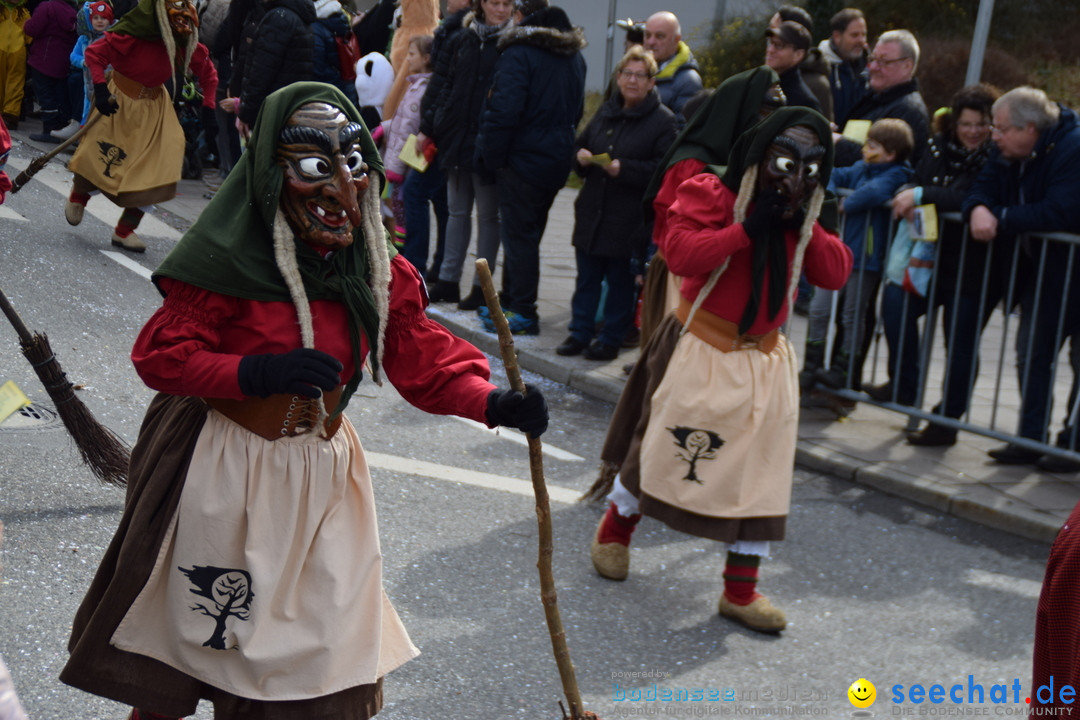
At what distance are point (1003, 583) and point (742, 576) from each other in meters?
1.40

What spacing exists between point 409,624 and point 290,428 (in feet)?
4.95

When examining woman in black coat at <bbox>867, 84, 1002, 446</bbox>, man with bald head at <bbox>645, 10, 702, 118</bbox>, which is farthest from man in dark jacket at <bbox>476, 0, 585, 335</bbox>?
woman in black coat at <bbox>867, 84, 1002, 446</bbox>

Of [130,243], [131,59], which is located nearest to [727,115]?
[131,59]

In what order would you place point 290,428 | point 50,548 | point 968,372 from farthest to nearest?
point 968,372
point 50,548
point 290,428

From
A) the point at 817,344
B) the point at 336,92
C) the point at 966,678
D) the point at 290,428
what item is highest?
the point at 336,92

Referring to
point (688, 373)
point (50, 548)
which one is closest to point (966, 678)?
point (688, 373)

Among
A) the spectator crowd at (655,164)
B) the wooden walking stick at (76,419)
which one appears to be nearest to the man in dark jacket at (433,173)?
the spectator crowd at (655,164)

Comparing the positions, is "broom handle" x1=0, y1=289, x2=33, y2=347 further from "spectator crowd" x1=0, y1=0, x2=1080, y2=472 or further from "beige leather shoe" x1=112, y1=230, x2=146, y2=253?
"beige leather shoe" x1=112, y1=230, x2=146, y2=253

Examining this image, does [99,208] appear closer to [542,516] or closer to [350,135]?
[350,135]

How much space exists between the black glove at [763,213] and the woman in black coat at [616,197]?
2722mm

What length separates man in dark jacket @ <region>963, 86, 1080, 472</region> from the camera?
5988 millimetres

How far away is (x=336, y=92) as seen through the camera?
9.45ft

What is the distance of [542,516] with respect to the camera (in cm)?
277

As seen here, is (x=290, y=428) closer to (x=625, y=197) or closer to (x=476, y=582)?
(x=476, y=582)
